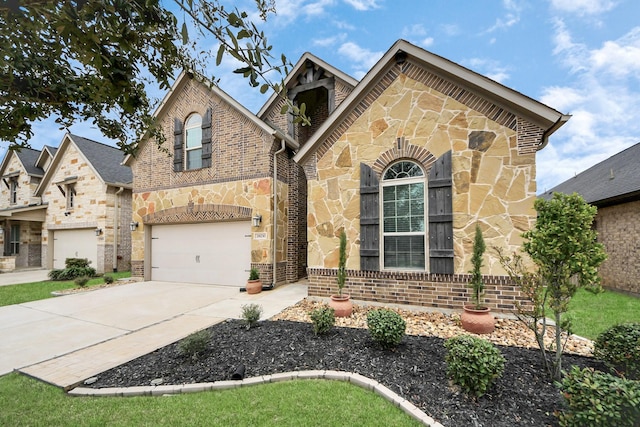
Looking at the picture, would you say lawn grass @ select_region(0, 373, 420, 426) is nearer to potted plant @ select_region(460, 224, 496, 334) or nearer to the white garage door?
potted plant @ select_region(460, 224, 496, 334)

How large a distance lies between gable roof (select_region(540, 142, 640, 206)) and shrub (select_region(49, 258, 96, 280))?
62.2 ft

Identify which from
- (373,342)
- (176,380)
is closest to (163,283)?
(176,380)

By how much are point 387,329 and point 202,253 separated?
28.1 feet

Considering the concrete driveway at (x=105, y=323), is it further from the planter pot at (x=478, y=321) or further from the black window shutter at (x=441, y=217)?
the planter pot at (x=478, y=321)

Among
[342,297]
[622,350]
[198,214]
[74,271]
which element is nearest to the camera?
[622,350]

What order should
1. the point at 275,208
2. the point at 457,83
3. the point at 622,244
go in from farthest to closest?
the point at 275,208
the point at 622,244
the point at 457,83

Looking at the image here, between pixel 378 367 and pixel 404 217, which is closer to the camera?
pixel 378 367

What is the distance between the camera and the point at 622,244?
9.74m

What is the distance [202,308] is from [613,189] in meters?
14.4

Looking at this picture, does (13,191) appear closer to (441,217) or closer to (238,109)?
(238,109)

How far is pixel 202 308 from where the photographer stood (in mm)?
7508

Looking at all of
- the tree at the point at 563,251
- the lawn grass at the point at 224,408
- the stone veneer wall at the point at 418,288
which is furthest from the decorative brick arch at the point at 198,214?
the tree at the point at 563,251

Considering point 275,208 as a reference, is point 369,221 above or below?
below

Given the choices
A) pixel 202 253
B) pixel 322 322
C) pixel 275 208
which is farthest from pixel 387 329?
pixel 202 253
